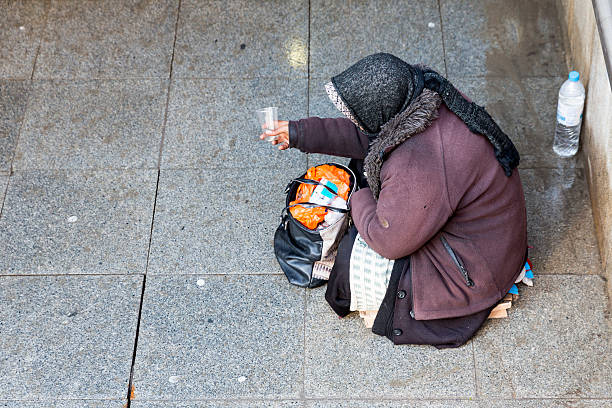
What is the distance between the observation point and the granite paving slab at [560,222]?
3.93m

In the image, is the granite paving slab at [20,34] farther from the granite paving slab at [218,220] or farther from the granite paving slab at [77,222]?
the granite paving slab at [218,220]

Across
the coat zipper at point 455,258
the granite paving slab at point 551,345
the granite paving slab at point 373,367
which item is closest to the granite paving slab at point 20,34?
the granite paving slab at point 373,367

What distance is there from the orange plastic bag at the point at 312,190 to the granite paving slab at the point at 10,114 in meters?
1.97

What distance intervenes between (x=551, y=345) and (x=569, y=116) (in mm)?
1342

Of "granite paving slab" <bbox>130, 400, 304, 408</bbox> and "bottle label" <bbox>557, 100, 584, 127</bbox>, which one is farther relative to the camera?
"bottle label" <bbox>557, 100, 584, 127</bbox>

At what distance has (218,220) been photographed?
420 centimetres

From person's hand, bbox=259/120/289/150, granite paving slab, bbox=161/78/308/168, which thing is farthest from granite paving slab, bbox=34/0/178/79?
person's hand, bbox=259/120/289/150

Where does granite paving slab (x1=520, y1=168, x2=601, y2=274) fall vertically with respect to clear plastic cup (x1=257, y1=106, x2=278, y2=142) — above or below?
below

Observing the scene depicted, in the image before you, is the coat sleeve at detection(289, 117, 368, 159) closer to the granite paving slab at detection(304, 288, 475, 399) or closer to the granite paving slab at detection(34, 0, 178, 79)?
the granite paving slab at detection(304, 288, 475, 399)

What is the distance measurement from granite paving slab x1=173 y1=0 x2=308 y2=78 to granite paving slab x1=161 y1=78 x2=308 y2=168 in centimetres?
10

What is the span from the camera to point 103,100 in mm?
4758

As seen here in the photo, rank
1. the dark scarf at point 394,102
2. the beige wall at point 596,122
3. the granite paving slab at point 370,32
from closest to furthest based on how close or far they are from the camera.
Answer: the dark scarf at point 394,102, the beige wall at point 596,122, the granite paving slab at point 370,32

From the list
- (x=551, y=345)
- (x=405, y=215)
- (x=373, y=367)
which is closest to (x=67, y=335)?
(x=373, y=367)

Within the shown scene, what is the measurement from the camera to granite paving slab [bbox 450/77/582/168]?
435 cm
